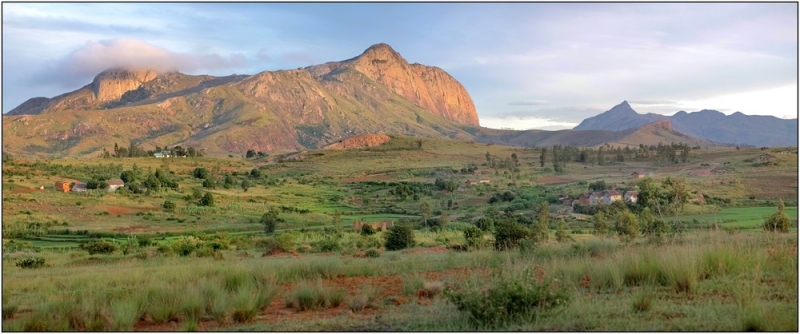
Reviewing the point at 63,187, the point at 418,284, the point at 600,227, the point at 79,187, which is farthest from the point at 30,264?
the point at 79,187

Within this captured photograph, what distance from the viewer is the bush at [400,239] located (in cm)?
2938

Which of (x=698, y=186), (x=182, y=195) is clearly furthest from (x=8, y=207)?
(x=698, y=186)

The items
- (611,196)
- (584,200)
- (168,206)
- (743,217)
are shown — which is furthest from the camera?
(168,206)

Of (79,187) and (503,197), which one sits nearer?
(79,187)

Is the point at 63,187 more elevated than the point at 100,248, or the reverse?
the point at 63,187

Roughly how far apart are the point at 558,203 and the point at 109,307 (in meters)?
53.3

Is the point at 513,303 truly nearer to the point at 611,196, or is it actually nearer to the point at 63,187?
the point at 611,196

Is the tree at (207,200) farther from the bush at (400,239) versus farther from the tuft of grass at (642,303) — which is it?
the tuft of grass at (642,303)

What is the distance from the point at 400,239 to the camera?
29.6 m

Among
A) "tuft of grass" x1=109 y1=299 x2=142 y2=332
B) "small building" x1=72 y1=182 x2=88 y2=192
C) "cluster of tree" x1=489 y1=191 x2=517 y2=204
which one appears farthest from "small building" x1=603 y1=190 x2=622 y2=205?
"small building" x1=72 y1=182 x2=88 y2=192

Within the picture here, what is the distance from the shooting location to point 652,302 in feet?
27.9

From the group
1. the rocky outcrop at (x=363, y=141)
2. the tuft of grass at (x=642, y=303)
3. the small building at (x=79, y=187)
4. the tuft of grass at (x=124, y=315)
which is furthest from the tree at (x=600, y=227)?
the rocky outcrop at (x=363, y=141)

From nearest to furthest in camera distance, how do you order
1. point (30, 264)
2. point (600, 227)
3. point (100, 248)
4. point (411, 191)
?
1. point (30, 264)
2. point (100, 248)
3. point (600, 227)
4. point (411, 191)

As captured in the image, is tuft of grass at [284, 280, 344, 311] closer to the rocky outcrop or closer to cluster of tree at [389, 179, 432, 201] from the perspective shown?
cluster of tree at [389, 179, 432, 201]
